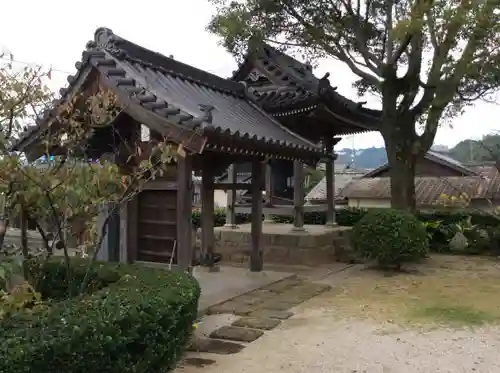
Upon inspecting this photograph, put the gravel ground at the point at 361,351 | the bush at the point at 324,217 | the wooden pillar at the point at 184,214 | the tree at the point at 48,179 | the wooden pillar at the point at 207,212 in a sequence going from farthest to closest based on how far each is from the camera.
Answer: the bush at the point at 324,217
the wooden pillar at the point at 207,212
the wooden pillar at the point at 184,214
the gravel ground at the point at 361,351
the tree at the point at 48,179

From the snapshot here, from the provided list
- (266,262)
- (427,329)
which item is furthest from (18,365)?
(266,262)

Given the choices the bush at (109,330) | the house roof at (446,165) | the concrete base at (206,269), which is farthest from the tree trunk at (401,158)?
the house roof at (446,165)

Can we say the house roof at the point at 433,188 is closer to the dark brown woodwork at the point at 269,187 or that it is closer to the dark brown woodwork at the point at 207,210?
the dark brown woodwork at the point at 269,187

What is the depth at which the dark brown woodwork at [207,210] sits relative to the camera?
9.44 m

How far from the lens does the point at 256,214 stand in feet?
32.1

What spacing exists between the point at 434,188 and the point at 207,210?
14.1 m

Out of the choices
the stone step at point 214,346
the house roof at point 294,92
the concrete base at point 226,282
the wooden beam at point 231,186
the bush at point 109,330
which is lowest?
the stone step at point 214,346

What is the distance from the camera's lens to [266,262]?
12586mm

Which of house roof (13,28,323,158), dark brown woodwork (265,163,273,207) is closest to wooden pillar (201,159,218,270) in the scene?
house roof (13,28,323,158)

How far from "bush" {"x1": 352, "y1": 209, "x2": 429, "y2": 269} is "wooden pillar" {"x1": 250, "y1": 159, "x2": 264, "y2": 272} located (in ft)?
8.60

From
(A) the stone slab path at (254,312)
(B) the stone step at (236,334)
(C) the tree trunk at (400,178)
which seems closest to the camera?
(A) the stone slab path at (254,312)

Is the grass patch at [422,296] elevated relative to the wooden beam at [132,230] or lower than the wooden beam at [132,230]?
lower

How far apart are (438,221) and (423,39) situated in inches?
228

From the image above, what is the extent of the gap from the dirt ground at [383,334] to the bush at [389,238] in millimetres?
1061
